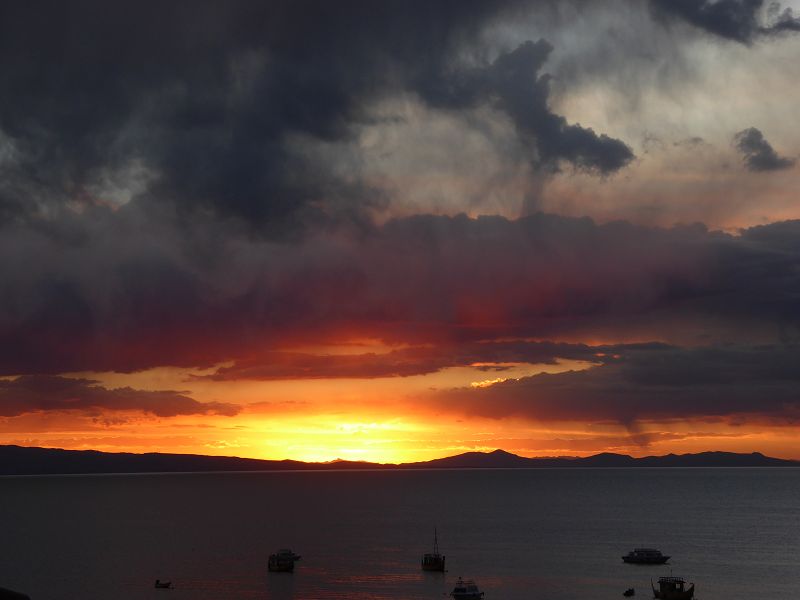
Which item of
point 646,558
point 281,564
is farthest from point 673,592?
point 281,564

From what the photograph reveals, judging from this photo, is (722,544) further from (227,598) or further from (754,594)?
(227,598)

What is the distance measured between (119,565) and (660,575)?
94.7 m

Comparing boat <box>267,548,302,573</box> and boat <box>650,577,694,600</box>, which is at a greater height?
boat <box>267,548,302,573</box>

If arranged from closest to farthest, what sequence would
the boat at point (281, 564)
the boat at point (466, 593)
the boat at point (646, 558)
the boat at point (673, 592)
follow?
the boat at point (466, 593), the boat at point (673, 592), the boat at point (281, 564), the boat at point (646, 558)

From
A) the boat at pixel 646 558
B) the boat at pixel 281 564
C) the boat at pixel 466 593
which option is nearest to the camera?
the boat at pixel 466 593

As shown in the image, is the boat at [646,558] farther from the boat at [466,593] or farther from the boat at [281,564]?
the boat at [281,564]

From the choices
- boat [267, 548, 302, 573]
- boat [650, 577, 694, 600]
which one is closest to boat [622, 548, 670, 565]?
boat [650, 577, 694, 600]

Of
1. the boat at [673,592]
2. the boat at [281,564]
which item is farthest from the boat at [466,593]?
the boat at [281,564]

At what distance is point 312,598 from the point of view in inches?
4887

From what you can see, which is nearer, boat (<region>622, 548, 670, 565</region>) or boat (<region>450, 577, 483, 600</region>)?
boat (<region>450, 577, 483, 600</region>)

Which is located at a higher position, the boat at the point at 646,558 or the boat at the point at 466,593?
the boat at the point at 646,558

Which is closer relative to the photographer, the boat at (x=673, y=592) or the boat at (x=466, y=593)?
the boat at (x=466, y=593)

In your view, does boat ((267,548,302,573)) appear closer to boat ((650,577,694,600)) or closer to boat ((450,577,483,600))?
boat ((450,577,483,600))

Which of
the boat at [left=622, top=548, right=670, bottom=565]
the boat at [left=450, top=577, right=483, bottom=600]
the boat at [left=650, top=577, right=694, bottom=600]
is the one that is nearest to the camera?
the boat at [left=450, top=577, right=483, bottom=600]
